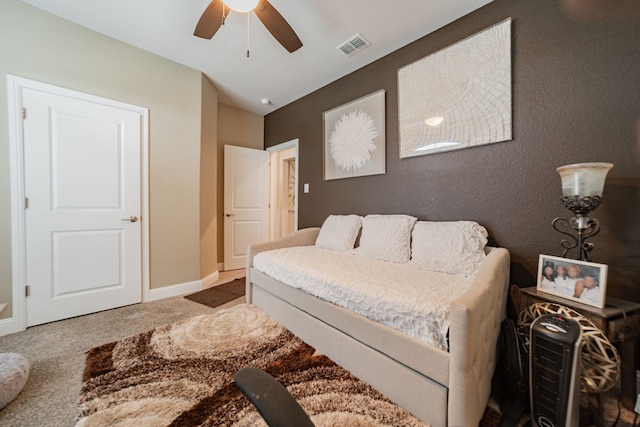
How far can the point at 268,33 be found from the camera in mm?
2217

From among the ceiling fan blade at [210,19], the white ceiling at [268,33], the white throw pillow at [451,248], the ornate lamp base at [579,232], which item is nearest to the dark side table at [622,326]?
the ornate lamp base at [579,232]

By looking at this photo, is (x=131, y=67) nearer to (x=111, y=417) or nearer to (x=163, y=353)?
(x=163, y=353)

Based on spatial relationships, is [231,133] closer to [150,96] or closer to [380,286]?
[150,96]

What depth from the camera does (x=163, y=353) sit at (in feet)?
5.27

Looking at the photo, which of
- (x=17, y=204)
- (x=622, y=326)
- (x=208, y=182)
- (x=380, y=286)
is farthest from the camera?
(x=208, y=182)

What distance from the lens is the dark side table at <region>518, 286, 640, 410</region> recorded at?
1.09 meters

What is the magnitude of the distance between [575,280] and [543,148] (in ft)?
2.99

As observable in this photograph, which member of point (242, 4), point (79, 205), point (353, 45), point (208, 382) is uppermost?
point (353, 45)

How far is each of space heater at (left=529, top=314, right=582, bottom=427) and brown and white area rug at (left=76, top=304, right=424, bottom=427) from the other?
53 cm

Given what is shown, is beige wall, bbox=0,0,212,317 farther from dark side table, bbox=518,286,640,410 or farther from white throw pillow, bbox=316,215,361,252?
dark side table, bbox=518,286,640,410

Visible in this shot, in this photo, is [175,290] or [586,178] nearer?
[586,178]

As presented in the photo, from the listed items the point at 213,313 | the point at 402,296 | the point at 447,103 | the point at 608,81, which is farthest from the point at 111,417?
the point at 608,81

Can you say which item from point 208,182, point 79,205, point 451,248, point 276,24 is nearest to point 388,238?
point 451,248

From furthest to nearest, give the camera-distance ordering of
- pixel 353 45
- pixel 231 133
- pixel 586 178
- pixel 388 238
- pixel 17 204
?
pixel 231 133 → pixel 353 45 → pixel 388 238 → pixel 17 204 → pixel 586 178
